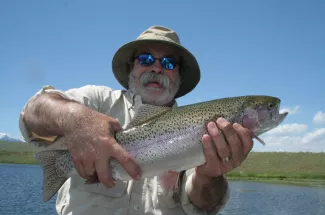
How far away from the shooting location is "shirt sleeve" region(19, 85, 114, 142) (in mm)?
3439

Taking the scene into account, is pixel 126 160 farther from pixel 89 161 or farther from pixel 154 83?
pixel 154 83

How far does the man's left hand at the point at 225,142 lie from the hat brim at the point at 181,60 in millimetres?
2280

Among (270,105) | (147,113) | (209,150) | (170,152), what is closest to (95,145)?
(170,152)

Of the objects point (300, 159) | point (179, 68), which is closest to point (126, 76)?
point (179, 68)

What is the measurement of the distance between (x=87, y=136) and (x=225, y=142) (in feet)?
A: 4.90

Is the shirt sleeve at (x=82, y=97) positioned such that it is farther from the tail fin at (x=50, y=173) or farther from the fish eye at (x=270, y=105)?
the fish eye at (x=270, y=105)

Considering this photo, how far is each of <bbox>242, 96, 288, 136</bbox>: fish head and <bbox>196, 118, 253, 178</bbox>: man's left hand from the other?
0.21m

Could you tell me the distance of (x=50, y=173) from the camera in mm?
3490

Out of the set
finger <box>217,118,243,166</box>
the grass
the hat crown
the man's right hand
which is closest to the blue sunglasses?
the hat crown

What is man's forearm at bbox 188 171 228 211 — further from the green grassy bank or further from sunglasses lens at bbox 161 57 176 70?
the green grassy bank

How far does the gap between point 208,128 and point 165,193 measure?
3.81 ft

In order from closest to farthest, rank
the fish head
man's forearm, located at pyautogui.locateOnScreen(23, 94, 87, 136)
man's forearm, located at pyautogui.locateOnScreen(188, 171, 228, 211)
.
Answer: man's forearm, located at pyautogui.locateOnScreen(23, 94, 87, 136)
the fish head
man's forearm, located at pyautogui.locateOnScreen(188, 171, 228, 211)

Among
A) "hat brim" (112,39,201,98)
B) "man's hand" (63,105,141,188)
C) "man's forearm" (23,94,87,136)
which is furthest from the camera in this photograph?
"hat brim" (112,39,201,98)

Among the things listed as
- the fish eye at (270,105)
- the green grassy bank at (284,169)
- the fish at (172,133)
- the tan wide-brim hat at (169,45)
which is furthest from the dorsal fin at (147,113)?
the green grassy bank at (284,169)
